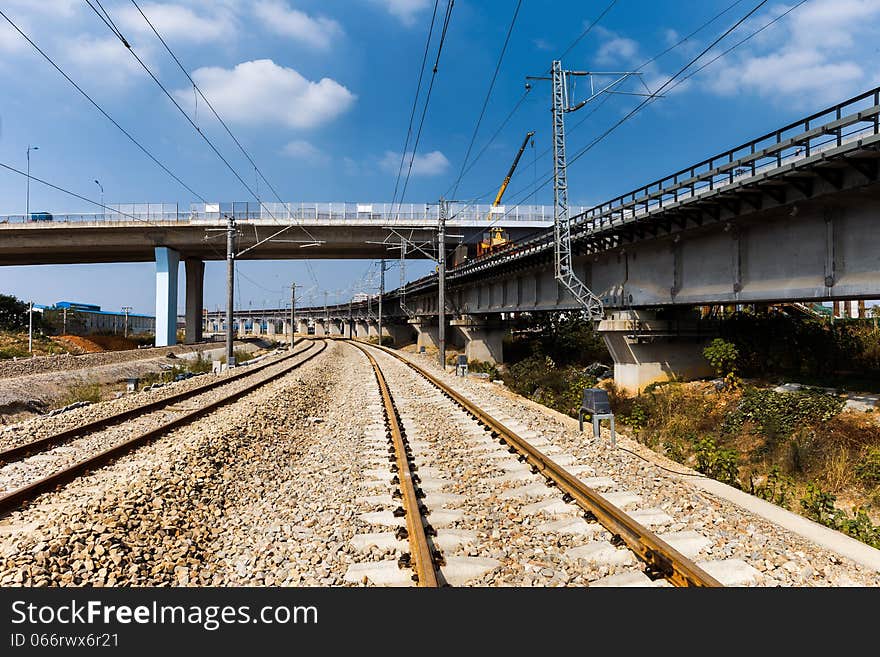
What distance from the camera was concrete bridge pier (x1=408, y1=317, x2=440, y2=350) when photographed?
54.0 m

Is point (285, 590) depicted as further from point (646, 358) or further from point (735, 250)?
point (646, 358)

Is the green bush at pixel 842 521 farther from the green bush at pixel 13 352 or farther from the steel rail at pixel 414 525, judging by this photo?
the green bush at pixel 13 352

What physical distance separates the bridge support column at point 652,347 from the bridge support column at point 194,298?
140ft

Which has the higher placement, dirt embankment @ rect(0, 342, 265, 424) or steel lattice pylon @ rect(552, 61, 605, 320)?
steel lattice pylon @ rect(552, 61, 605, 320)

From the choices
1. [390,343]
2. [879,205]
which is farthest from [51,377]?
[390,343]

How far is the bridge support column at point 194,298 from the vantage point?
49.7 m

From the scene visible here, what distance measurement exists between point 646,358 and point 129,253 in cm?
4969

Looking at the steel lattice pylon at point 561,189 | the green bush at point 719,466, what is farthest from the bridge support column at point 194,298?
the green bush at point 719,466

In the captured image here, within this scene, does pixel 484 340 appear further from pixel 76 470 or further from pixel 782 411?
pixel 76 470

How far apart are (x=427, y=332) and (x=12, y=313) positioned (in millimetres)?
46963

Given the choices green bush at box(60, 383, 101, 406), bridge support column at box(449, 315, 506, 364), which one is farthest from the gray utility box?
bridge support column at box(449, 315, 506, 364)

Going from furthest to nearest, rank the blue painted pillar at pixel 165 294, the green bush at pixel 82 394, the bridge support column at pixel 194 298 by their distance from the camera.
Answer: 1. the bridge support column at pixel 194 298
2. the blue painted pillar at pixel 165 294
3. the green bush at pixel 82 394

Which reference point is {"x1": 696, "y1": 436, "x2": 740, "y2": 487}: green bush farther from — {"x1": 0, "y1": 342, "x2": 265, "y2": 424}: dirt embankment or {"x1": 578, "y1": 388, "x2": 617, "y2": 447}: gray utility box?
{"x1": 0, "y1": 342, "x2": 265, "y2": 424}: dirt embankment

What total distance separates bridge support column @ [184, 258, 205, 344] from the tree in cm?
1677
